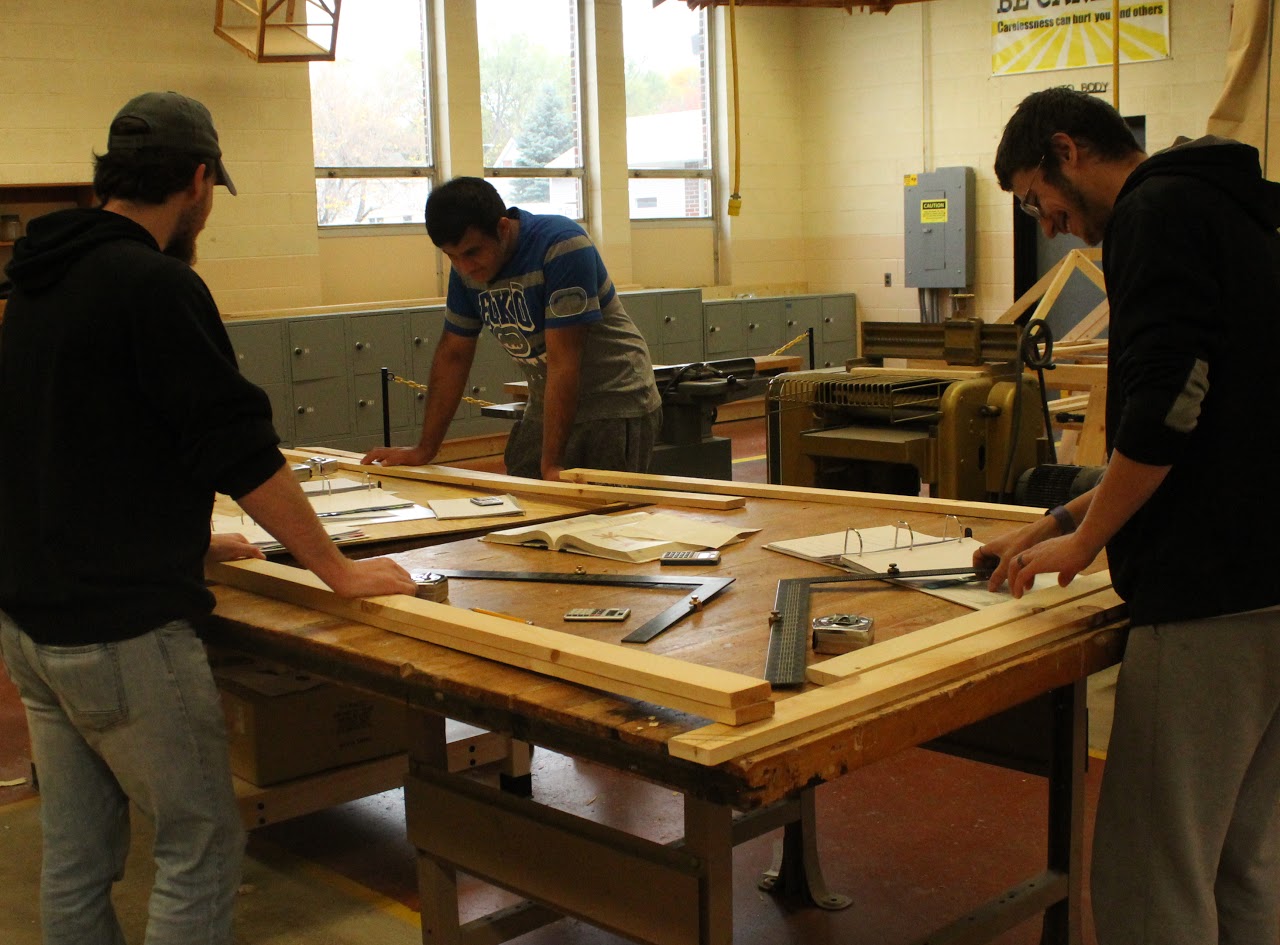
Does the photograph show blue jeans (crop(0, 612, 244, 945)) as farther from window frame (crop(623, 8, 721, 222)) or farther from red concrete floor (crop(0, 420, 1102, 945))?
window frame (crop(623, 8, 721, 222))

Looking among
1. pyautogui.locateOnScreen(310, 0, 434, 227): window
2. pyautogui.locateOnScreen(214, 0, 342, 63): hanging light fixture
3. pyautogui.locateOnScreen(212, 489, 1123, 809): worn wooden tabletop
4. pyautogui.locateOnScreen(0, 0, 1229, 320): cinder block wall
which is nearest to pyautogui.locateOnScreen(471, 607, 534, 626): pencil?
pyautogui.locateOnScreen(212, 489, 1123, 809): worn wooden tabletop

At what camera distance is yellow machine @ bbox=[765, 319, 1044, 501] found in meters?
3.75

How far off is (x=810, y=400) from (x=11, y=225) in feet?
15.4

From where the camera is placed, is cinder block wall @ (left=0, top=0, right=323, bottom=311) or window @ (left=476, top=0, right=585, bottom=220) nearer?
cinder block wall @ (left=0, top=0, right=323, bottom=311)

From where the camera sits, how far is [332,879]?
2.77 m

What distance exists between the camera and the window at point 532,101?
912cm

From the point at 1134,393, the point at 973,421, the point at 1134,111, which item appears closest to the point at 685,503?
the point at 1134,393

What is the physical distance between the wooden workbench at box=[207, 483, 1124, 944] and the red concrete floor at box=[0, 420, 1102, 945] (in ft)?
1.62

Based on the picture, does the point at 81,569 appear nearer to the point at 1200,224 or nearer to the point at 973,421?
the point at 1200,224

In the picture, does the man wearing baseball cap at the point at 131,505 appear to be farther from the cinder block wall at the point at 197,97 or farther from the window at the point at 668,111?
the window at the point at 668,111

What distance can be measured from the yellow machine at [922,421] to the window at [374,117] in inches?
203

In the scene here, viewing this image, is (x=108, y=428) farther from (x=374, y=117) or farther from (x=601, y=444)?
(x=374, y=117)

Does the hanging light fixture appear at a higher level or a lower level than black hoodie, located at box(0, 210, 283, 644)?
higher

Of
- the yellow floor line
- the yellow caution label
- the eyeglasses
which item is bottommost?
the yellow floor line
